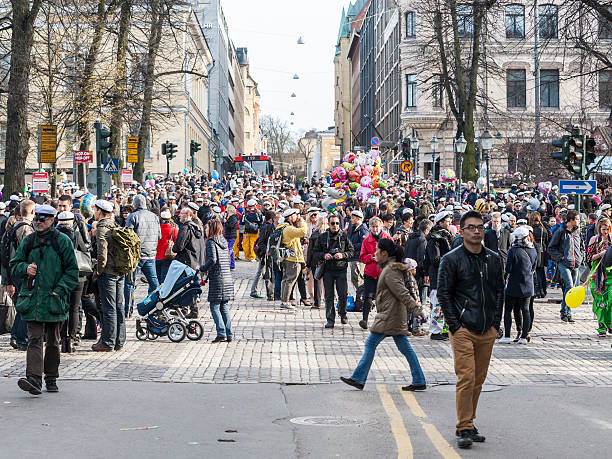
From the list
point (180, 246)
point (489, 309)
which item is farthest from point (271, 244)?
point (489, 309)

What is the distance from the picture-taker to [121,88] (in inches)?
1293

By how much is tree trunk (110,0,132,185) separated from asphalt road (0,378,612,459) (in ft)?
76.9

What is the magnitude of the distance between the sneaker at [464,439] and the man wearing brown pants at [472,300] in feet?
1.01

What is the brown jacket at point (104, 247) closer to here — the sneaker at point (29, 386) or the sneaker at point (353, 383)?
the sneaker at point (29, 386)

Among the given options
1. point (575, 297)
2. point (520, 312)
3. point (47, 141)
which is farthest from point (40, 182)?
→ point (575, 297)

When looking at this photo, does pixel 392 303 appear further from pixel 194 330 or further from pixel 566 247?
pixel 566 247

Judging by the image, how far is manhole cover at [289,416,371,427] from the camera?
8.54 meters

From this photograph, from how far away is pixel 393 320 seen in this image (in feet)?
34.1

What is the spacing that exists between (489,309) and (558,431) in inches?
44.5

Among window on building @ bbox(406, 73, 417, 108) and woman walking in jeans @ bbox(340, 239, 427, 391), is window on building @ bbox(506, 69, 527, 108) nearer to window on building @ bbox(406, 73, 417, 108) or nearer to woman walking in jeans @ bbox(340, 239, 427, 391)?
window on building @ bbox(406, 73, 417, 108)

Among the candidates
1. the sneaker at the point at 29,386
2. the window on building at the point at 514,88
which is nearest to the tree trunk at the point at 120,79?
the sneaker at the point at 29,386

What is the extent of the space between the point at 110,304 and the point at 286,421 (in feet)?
15.8

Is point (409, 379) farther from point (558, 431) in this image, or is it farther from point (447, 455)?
point (447, 455)

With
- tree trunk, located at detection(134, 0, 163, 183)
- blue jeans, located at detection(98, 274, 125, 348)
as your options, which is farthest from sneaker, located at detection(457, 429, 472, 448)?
tree trunk, located at detection(134, 0, 163, 183)
